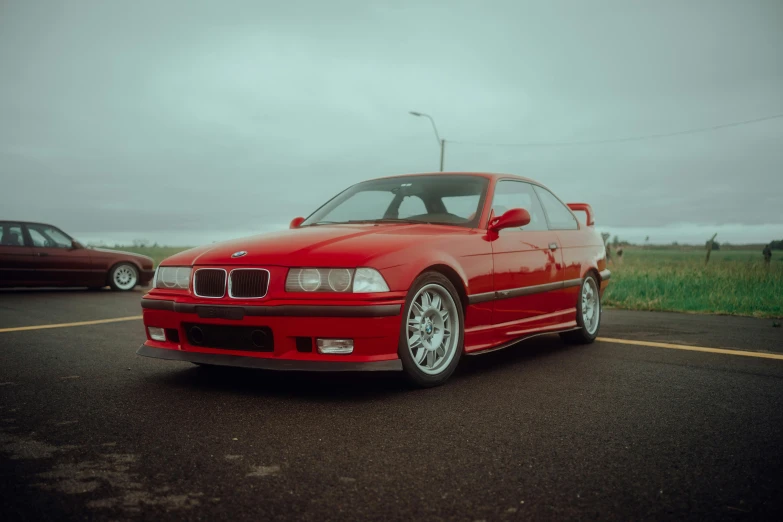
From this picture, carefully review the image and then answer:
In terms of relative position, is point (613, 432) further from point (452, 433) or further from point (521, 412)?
point (452, 433)

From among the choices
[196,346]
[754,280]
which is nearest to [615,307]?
[754,280]

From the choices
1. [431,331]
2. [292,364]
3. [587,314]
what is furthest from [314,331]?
[587,314]

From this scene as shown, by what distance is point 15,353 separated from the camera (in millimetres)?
5668

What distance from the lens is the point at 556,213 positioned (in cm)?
646

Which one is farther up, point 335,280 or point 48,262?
point 48,262

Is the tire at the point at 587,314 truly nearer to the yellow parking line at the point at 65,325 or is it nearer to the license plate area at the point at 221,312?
the license plate area at the point at 221,312

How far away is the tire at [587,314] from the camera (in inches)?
252

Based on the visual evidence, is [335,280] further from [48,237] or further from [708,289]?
[48,237]

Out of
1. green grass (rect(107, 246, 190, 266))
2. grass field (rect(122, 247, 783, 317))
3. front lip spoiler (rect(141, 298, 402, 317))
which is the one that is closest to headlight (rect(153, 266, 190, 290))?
front lip spoiler (rect(141, 298, 402, 317))

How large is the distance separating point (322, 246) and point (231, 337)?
789 millimetres

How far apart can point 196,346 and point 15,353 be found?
2.30 metres

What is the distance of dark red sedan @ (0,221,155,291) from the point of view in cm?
1303

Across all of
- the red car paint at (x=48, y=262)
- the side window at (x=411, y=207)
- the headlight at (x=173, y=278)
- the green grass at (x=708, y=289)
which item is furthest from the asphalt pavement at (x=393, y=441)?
the red car paint at (x=48, y=262)

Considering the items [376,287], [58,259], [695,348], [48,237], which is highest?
[48,237]
